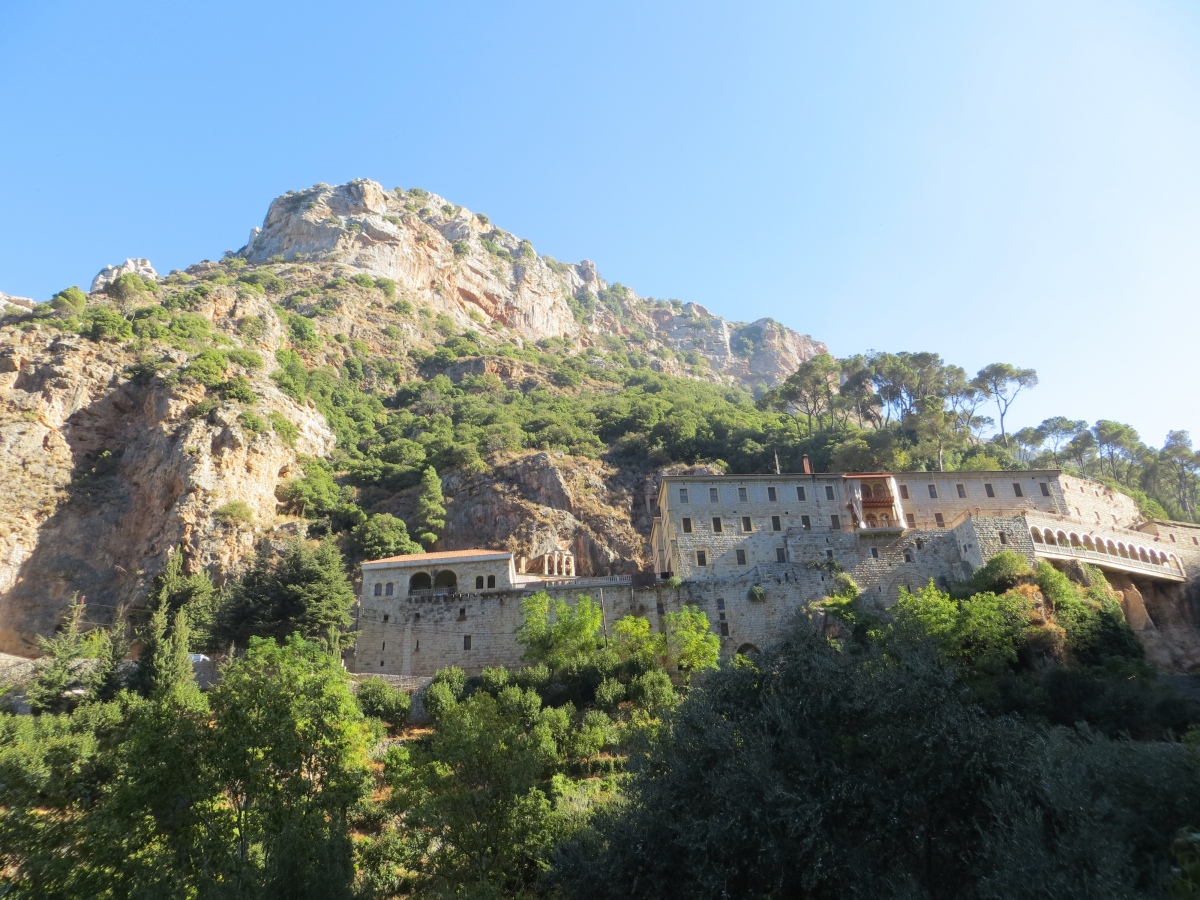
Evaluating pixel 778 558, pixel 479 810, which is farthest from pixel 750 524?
pixel 479 810

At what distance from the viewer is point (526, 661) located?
3919 centimetres

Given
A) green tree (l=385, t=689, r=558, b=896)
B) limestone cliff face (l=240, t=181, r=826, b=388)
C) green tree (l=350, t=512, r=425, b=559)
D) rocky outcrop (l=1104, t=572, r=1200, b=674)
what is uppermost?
limestone cliff face (l=240, t=181, r=826, b=388)

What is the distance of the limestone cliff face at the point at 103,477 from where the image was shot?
4684 cm

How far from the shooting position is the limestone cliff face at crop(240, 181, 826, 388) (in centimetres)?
11656

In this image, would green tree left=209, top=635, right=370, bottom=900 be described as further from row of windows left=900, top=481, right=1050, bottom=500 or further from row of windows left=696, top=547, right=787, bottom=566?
row of windows left=900, top=481, right=1050, bottom=500

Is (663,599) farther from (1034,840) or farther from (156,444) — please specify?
(156,444)

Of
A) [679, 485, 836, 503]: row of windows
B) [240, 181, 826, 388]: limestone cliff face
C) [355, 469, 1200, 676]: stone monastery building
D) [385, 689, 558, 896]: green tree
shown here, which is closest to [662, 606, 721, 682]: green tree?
[355, 469, 1200, 676]: stone monastery building

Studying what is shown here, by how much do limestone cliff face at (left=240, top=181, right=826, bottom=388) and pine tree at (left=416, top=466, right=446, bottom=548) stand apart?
196 ft

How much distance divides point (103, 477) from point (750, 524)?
44.4 m

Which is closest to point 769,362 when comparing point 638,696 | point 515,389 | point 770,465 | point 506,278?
point 506,278

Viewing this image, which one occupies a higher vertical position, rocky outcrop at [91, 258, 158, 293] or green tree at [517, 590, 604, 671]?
rocky outcrop at [91, 258, 158, 293]

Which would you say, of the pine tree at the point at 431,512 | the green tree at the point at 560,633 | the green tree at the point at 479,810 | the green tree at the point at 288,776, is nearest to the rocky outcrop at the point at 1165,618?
the green tree at the point at 560,633

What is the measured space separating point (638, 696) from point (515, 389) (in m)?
62.1

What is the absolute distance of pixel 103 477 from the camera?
53812 mm
